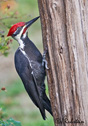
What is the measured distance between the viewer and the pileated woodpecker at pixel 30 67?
15.1 ft

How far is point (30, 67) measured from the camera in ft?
15.3

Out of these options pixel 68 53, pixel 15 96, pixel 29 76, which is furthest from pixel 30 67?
pixel 15 96

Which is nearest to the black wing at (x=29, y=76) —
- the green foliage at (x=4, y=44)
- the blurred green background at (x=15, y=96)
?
the green foliage at (x=4, y=44)

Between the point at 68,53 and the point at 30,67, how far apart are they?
1.02 metres

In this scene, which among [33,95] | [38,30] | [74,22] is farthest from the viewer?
[38,30]

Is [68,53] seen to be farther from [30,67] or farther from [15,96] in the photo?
[15,96]

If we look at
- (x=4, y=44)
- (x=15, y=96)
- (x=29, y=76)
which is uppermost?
(x=4, y=44)

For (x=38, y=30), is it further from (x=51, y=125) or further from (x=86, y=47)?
(x=86, y=47)

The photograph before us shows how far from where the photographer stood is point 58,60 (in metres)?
3.79

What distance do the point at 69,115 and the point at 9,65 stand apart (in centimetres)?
510

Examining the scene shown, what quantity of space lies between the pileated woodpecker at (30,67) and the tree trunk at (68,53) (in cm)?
73

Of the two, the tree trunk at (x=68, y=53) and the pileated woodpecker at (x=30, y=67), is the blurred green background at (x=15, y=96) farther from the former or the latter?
the tree trunk at (x=68, y=53)

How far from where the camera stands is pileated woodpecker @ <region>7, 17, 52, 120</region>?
4.61 m

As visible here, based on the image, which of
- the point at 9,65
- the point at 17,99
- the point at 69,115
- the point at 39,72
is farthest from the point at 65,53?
the point at 9,65
